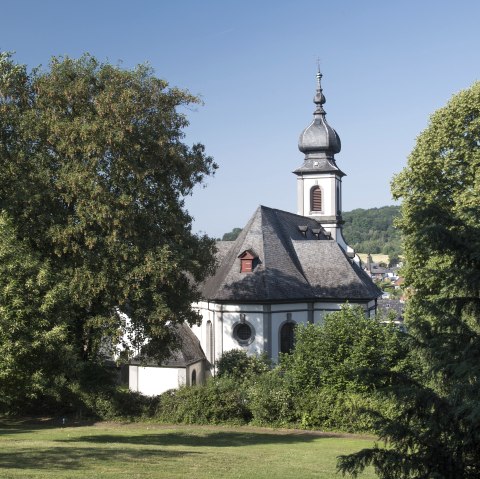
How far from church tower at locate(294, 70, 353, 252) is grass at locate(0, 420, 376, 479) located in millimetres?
34133

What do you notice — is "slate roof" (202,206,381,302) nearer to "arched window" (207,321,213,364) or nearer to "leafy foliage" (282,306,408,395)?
"arched window" (207,321,213,364)

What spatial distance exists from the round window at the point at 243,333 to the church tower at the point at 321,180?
21.7 metres

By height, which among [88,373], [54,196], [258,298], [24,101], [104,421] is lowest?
[104,421]

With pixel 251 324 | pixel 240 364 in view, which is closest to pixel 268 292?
pixel 251 324

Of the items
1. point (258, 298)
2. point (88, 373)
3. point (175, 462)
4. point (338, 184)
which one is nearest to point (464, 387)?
point (175, 462)

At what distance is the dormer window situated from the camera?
137 ft

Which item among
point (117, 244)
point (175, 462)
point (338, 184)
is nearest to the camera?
point (175, 462)

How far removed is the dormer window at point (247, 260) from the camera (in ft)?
137

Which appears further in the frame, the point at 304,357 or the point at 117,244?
the point at 304,357

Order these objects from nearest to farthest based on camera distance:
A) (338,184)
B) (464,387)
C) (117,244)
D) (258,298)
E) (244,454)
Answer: (464,387)
(244,454)
(117,244)
(258,298)
(338,184)

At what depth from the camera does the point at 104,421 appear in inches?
1192

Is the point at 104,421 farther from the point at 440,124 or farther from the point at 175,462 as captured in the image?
the point at 440,124

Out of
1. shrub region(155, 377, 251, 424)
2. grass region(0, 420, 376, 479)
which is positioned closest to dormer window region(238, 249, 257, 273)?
shrub region(155, 377, 251, 424)

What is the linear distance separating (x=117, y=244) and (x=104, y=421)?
28.1 feet
